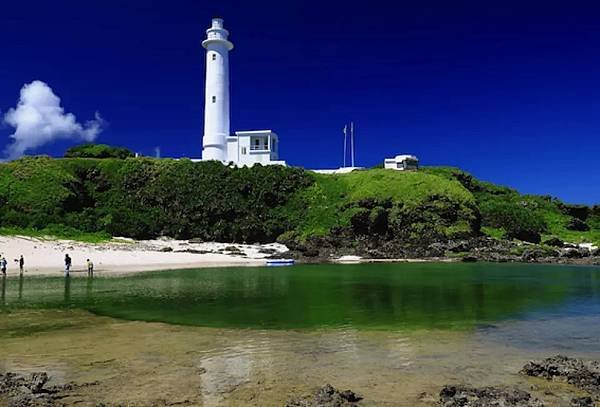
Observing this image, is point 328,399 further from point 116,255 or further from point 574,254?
point 574,254

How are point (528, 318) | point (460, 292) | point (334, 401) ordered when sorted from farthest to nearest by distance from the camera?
point (460, 292)
point (528, 318)
point (334, 401)

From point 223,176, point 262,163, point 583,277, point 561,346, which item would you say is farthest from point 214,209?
point 561,346

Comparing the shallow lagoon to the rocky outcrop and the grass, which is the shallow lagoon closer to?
the rocky outcrop

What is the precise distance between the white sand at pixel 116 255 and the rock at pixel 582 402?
30.0 m

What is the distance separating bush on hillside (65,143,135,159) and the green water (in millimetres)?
42302

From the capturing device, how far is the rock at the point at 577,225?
6956 centimetres

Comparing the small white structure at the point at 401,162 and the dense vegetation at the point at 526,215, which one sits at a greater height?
the small white structure at the point at 401,162

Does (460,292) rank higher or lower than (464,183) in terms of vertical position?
lower

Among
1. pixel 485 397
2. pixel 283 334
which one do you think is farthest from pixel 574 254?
pixel 485 397

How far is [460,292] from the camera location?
2452 centimetres

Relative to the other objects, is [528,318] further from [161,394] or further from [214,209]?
[214,209]

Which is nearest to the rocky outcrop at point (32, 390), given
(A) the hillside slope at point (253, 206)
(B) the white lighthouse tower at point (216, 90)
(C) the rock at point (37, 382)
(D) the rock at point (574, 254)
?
(C) the rock at point (37, 382)

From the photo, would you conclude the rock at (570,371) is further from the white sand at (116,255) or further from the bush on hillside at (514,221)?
the bush on hillside at (514,221)

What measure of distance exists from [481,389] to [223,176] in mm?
55217
